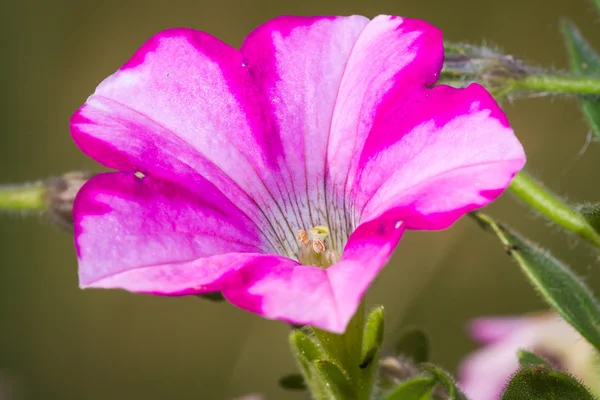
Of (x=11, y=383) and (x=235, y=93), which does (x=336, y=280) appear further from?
(x=11, y=383)

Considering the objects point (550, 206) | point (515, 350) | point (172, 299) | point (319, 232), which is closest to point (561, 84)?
point (550, 206)

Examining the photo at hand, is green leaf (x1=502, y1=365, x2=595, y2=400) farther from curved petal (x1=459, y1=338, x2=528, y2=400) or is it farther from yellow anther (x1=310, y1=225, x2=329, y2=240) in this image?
curved petal (x1=459, y1=338, x2=528, y2=400)

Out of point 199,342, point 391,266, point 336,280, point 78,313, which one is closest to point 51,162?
point 78,313

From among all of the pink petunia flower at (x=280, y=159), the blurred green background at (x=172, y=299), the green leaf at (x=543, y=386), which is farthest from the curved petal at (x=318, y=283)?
the blurred green background at (x=172, y=299)

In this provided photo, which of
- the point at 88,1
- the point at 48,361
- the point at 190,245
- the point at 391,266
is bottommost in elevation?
the point at 48,361

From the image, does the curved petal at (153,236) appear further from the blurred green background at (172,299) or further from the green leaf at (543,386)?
the blurred green background at (172,299)

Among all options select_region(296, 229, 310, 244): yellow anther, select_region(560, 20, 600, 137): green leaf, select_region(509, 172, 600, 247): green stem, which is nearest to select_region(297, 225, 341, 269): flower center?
select_region(296, 229, 310, 244): yellow anther

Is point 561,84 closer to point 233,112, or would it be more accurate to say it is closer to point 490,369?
point 233,112
